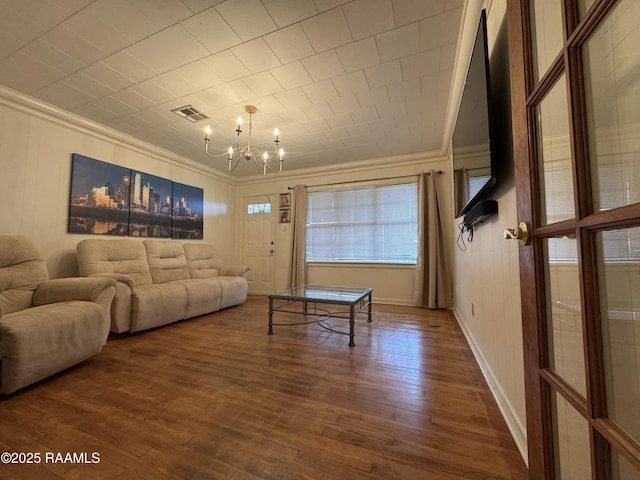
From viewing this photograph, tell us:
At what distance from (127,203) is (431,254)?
4394mm

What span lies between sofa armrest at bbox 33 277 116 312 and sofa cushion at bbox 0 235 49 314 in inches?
2.9

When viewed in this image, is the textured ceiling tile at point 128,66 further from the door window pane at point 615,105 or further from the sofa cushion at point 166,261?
Answer: the door window pane at point 615,105

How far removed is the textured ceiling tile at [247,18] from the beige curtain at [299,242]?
3070mm

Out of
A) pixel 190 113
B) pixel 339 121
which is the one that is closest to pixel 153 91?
pixel 190 113

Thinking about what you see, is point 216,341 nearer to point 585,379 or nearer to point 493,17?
point 585,379

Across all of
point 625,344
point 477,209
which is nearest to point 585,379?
point 625,344

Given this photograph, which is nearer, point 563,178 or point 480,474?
point 563,178

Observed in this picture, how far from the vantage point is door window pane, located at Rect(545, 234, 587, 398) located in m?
0.55

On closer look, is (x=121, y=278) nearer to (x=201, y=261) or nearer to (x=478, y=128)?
(x=201, y=261)

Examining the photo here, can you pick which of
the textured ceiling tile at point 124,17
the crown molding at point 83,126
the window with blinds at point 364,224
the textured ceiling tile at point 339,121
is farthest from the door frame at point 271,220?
the textured ceiling tile at point 124,17

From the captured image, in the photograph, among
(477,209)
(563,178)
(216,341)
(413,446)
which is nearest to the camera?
(563,178)

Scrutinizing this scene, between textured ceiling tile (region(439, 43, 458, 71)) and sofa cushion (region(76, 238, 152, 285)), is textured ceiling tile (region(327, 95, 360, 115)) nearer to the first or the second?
textured ceiling tile (region(439, 43, 458, 71))

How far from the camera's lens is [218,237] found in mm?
5055

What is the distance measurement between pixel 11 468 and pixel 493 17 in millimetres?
3194
